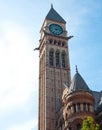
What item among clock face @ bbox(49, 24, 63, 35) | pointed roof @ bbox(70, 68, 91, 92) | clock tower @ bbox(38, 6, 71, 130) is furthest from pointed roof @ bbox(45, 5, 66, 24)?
pointed roof @ bbox(70, 68, 91, 92)

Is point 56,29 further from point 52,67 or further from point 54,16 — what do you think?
point 52,67

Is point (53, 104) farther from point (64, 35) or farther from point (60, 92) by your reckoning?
point (64, 35)

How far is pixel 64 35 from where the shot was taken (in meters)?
96.8

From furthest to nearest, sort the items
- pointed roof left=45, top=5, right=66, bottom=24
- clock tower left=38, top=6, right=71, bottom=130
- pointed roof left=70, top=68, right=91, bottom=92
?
pointed roof left=45, top=5, right=66, bottom=24 → clock tower left=38, top=6, right=71, bottom=130 → pointed roof left=70, top=68, right=91, bottom=92

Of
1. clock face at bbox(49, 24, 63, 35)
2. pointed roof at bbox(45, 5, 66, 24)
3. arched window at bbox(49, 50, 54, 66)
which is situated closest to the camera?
arched window at bbox(49, 50, 54, 66)

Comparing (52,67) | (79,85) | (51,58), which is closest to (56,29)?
(51,58)

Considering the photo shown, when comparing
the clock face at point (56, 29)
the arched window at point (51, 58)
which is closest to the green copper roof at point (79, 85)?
the arched window at point (51, 58)

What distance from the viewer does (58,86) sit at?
84625 millimetres

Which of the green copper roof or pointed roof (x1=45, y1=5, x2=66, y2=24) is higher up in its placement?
pointed roof (x1=45, y1=5, x2=66, y2=24)

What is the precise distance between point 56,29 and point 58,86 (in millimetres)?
20155

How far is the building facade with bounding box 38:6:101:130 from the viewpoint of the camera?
213 feet

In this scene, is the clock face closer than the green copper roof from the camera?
No

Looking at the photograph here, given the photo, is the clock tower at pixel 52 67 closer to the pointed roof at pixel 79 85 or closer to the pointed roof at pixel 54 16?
the pointed roof at pixel 54 16

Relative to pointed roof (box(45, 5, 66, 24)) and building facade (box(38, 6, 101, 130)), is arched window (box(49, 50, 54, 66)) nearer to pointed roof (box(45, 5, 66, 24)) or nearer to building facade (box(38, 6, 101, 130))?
building facade (box(38, 6, 101, 130))
